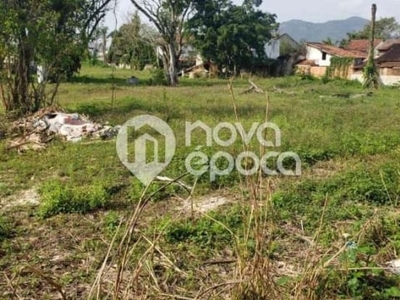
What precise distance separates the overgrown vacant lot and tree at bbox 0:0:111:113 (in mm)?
3321

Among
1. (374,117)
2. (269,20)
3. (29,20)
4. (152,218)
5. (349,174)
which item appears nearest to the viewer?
(152,218)

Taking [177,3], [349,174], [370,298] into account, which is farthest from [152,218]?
[177,3]

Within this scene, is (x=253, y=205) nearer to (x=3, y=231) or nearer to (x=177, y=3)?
(x=3, y=231)

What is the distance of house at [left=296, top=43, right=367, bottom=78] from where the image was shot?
31203 mm

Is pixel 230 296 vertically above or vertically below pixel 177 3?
below

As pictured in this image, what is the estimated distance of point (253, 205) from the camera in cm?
241

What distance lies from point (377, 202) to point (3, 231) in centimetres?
367

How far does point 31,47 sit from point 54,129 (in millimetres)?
2668

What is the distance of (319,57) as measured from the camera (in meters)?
32.9

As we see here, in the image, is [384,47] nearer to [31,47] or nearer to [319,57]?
[319,57]

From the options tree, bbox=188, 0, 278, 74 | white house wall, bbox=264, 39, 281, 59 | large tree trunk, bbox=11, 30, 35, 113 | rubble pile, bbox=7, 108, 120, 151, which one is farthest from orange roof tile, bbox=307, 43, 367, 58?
rubble pile, bbox=7, 108, 120, 151

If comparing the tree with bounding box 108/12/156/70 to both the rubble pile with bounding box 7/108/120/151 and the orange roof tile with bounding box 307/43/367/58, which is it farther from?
the rubble pile with bounding box 7/108/120/151

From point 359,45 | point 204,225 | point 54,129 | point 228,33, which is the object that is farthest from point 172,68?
point 204,225

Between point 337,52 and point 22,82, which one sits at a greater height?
point 337,52
